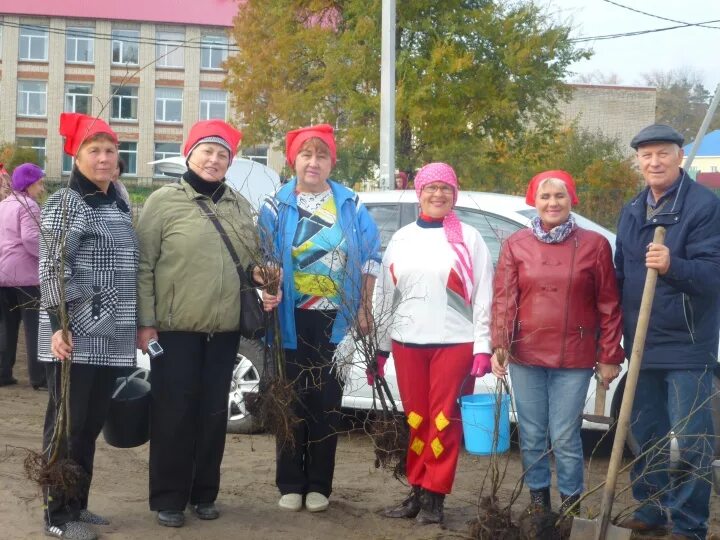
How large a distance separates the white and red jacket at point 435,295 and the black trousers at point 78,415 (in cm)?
135

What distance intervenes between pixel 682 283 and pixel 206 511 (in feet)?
8.50

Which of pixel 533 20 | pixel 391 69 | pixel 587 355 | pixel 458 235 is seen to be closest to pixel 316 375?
pixel 458 235

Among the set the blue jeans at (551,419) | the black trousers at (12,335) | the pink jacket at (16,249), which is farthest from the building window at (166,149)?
the blue jeans at (551,419)

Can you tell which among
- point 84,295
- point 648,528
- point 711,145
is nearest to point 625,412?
point 648,528

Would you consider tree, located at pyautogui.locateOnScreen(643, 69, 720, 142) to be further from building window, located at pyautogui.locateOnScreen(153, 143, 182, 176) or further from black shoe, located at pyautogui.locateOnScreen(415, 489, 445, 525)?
black shoe, located at pyautogui.locateOnScreen(415, 489, 445, 525)

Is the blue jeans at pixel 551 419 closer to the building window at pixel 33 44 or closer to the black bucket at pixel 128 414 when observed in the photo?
the black bucket at pixel 128 414

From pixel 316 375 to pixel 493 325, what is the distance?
3.19ft

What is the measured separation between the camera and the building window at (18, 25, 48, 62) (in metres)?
51.8

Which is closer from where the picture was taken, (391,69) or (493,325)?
(493,325)

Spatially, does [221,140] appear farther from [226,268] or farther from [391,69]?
[391,69]

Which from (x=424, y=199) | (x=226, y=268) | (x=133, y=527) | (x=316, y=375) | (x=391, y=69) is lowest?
(x=133, y=527)

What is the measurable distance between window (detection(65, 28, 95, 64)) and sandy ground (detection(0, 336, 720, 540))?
1855 inches

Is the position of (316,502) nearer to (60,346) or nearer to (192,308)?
(192,308)

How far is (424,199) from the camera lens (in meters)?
5.24
